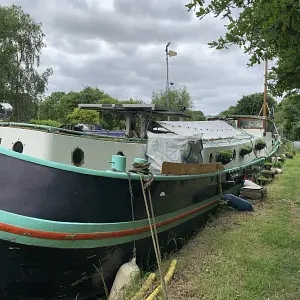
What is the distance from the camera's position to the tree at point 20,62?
28484 millimetres

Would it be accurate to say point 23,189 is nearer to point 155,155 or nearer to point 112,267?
point 112,267

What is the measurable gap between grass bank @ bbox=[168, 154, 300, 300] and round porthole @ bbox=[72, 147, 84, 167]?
201 cm

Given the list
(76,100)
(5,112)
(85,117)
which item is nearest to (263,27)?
(5,112)

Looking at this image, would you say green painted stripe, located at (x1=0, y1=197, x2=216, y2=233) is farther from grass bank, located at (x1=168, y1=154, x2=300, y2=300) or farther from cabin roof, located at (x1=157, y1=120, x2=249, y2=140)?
cabin roof, located at (x1=157, y1=120, x2=249, y2=140)

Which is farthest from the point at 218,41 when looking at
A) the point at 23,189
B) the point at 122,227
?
the point at 23,189

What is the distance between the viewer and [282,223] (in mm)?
7293

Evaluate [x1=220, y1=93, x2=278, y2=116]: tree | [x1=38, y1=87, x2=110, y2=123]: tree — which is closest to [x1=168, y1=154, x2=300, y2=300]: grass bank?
[x1=38, y1=87, x2=110, y2=123]: tree

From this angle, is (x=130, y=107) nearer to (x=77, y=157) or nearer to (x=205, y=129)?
(x=77, y=157)

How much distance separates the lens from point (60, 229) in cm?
405

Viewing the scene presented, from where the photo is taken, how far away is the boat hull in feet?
13.0

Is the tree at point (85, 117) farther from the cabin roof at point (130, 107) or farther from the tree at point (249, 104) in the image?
the tree at point (249, 104)

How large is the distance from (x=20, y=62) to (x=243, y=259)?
2976cm

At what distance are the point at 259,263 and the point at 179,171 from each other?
5.92 feet

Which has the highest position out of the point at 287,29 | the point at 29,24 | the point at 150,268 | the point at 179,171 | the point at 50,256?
the point at 29,24
